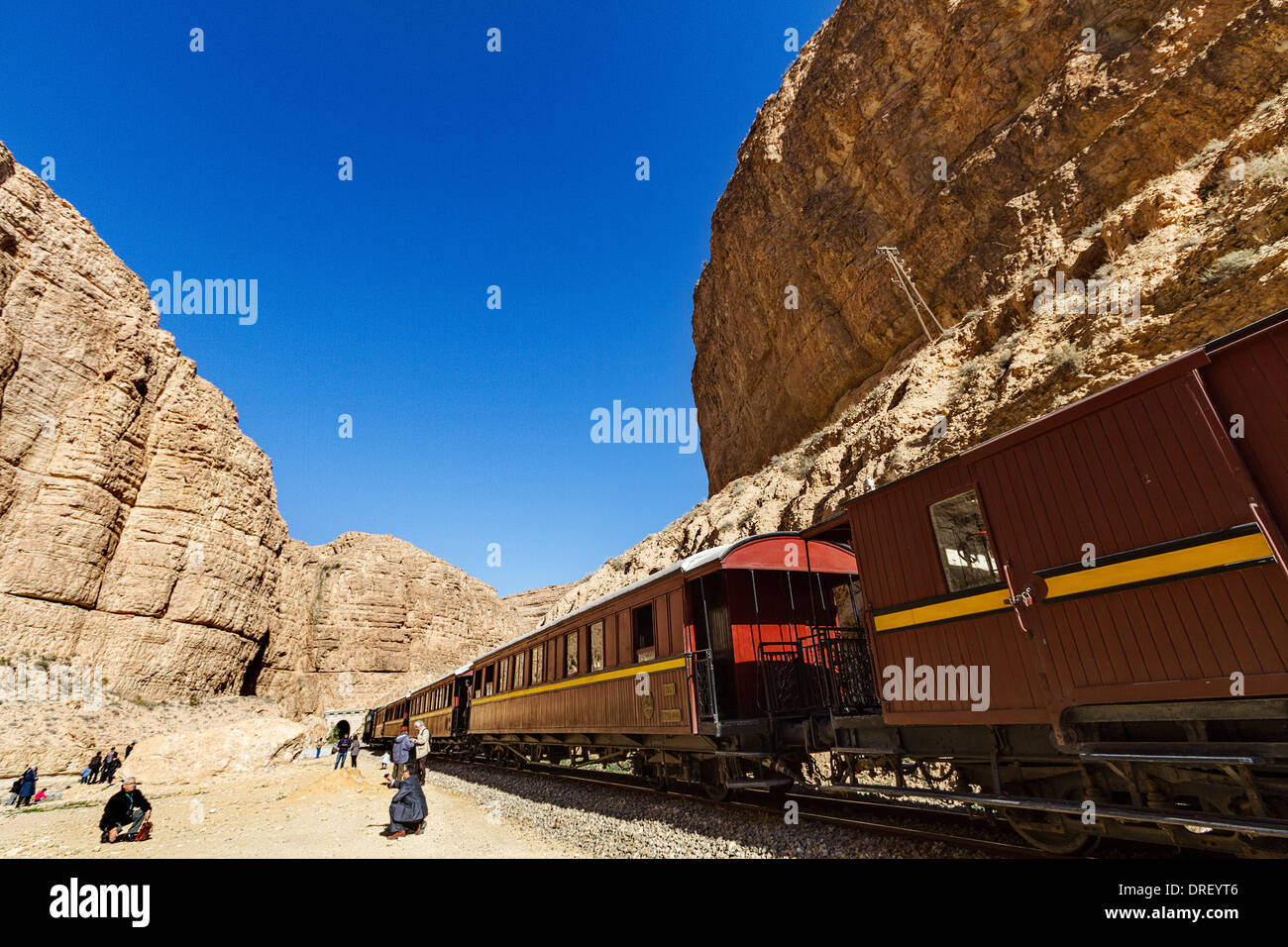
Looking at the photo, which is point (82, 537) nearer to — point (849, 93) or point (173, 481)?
point (173, 481)

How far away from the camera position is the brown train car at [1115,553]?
4426 mm

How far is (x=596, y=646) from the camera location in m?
12.5

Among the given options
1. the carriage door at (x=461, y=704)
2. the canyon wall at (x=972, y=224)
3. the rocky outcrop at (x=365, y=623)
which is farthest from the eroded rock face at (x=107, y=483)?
the canyon wall at (x=972, y=224)

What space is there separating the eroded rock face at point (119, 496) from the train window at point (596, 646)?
37196 mm

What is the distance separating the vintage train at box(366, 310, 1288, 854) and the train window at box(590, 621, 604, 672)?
2.87m

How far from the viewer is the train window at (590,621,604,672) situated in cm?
1220

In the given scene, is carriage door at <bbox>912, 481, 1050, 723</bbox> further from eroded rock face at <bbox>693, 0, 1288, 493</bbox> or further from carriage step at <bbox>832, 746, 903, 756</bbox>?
eroded rock face at <bbox>693, 0, 1288, 493</bbox>

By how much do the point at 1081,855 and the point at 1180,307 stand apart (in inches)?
538

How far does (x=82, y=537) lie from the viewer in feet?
116

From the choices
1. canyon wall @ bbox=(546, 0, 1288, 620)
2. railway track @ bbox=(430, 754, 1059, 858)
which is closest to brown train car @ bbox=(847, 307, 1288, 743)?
railway track @ bbox=(430, 754, 1059, 858)
